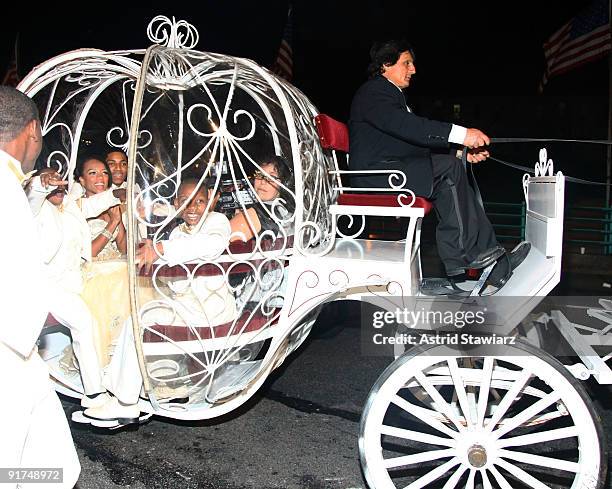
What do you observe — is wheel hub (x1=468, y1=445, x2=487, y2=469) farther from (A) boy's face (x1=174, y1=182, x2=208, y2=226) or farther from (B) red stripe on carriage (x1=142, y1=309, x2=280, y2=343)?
(A) boy's face (x1=174, y1=182, x2=208, y2=226)

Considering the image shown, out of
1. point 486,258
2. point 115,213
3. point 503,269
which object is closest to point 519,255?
point 503,269

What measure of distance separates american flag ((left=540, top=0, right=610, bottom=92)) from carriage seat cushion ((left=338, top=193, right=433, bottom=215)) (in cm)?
634

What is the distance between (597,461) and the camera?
2.78 m

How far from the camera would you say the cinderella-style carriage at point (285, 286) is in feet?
9.59

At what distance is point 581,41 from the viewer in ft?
29.0

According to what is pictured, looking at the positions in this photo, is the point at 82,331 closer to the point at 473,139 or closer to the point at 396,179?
the point at 396,179

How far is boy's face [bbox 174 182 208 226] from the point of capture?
323 cm

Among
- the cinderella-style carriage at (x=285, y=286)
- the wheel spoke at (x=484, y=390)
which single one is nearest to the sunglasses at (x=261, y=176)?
the cinderella-style carriage at (x=285, y=286)

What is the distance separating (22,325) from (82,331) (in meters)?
1.43

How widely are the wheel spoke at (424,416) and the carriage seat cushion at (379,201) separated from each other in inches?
35.3

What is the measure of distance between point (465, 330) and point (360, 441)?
0.65 m

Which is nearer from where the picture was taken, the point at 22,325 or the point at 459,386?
the point at 22,325

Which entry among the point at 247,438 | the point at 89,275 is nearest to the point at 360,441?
the point at 247,438

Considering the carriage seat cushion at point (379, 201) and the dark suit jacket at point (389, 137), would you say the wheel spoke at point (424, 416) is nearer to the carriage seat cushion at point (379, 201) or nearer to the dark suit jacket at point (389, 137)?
the carriage seat cushion at point (379, 201)
